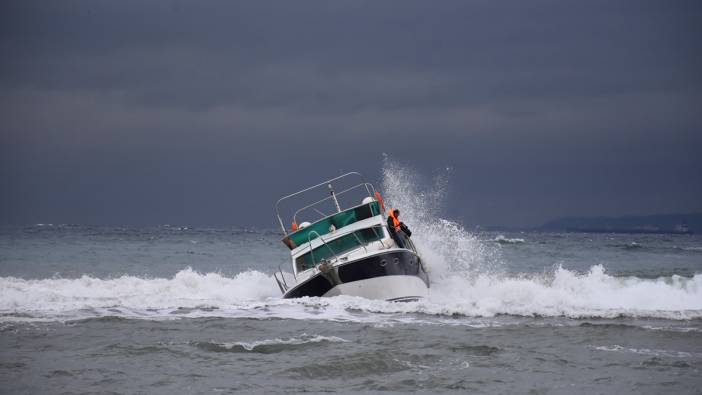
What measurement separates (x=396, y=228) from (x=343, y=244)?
1471 mm

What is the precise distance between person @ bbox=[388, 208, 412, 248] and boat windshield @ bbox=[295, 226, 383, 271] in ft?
1.21

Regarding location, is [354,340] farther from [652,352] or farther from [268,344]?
[652,352]

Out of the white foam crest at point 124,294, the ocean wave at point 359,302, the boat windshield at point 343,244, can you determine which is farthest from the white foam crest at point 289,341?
the boat windshield at point 343,244

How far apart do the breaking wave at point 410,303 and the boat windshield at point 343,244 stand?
1353mm

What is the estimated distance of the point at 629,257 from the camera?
47781 mm

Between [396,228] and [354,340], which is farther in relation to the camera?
[396,228]

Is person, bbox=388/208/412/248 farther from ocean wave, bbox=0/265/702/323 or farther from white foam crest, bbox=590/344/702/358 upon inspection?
white foam crest, bbox=590/344/702/358

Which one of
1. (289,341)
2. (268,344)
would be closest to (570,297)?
(289,341)

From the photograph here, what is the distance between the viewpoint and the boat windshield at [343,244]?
742 inches

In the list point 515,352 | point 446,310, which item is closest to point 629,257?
point 446,310

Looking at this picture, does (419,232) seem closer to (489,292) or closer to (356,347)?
(489,292)

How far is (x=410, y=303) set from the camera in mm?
17219

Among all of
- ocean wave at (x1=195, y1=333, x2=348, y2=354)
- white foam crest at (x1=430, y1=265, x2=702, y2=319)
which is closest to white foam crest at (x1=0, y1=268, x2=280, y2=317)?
ocean wave at (x1=195, y1=333, x2=348, y2=354)

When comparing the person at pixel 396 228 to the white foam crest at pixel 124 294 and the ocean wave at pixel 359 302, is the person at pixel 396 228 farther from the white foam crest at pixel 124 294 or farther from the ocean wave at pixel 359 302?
the white foam crest at pixel 124 294
